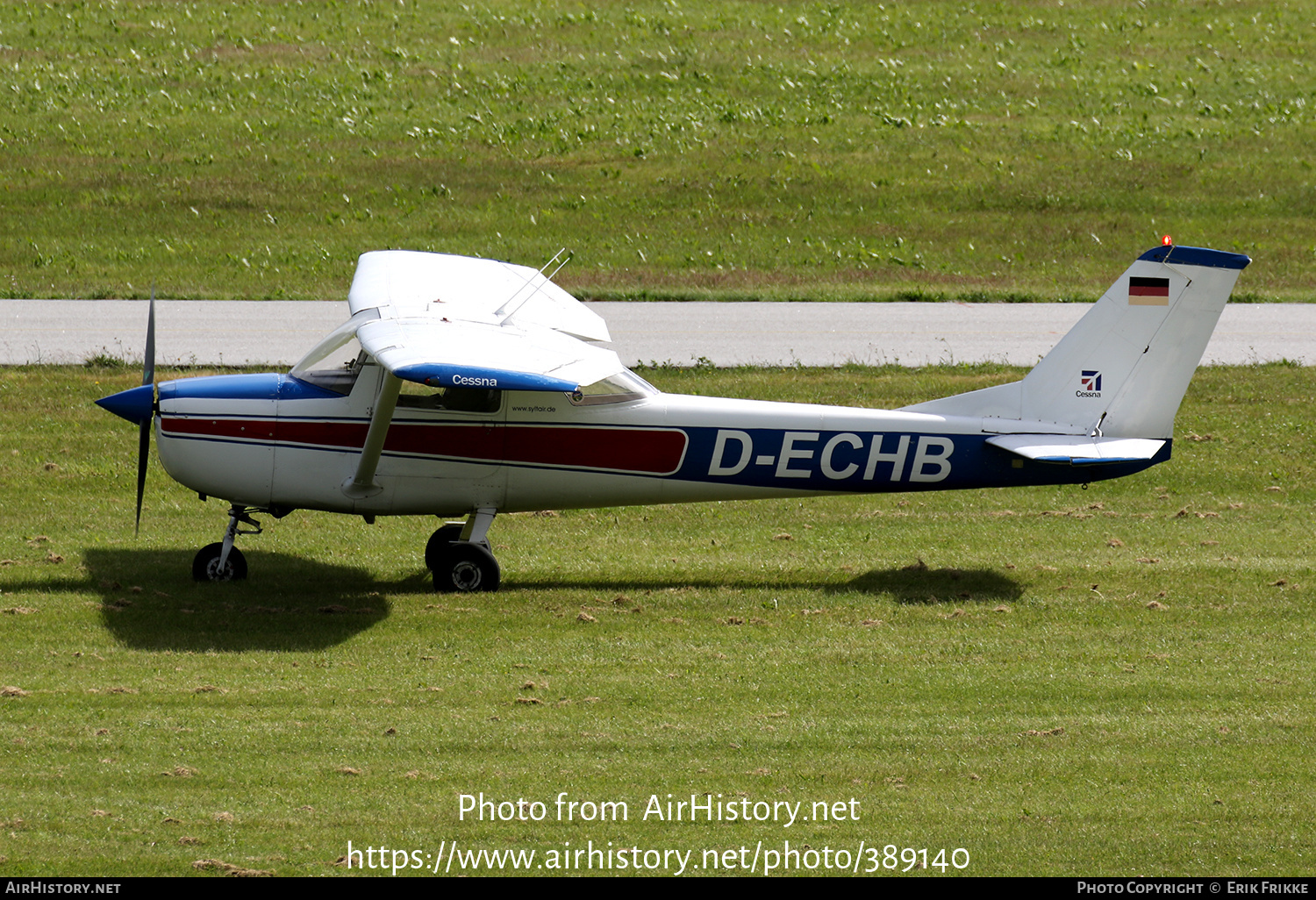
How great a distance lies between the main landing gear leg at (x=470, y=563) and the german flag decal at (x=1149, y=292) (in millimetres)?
5620

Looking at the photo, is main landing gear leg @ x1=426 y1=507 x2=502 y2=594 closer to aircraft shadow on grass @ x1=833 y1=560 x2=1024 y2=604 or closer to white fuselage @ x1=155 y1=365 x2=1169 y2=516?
white fuselage @ x1=155 y1=365 x2=1169 y2=516

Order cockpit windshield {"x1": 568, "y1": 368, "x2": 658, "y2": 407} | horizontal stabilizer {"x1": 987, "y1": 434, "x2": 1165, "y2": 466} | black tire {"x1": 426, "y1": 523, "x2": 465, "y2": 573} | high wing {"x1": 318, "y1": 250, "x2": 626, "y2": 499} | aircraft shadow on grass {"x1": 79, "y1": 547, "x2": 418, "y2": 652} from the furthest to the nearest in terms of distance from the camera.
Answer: black tire {"x1": 426, "y1": 523, "x2": 465, "y2": 573}, cockpit windshield {"x1": 568, "y1": 368, "x2": 658, "y2": 407}, horizontal stabilizer {"x1": 987, "y1": 434, "x2": 1165, "y2": 466}, aircraft shadow on grass {"x1": 79, "y1": 547, "x2": 418, "y2": 652}, high wing {"x1": 318, "y1": 250, "x2": 626, "y2": 499}

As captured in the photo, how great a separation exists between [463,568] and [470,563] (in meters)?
0.07

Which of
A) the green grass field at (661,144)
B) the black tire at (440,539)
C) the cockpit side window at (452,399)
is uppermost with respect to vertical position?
the green grass field at (661,144)

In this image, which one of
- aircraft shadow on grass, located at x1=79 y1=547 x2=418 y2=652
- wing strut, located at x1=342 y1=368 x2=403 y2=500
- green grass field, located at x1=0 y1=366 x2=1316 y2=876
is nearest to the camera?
green grass field, located at x1=0 y1=366 x2=1316 y2=876

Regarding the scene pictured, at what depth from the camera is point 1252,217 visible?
27.1 metres

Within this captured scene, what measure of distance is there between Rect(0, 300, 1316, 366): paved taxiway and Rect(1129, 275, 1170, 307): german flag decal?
7139 mm

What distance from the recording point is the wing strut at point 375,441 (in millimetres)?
10664

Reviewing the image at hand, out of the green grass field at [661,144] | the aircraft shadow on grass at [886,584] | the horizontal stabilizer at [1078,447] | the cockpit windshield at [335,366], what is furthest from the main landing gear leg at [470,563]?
the green grass field at [661,144]

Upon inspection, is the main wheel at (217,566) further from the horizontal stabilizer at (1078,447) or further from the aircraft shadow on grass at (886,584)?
the horizontal stabilizer at (1078,447)

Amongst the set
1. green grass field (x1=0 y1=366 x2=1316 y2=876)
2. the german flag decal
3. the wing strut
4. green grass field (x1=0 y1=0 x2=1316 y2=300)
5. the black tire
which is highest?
green grass field (x1=0 y1=0 x2=1316 y2=300)

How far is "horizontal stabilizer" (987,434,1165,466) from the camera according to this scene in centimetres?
1120

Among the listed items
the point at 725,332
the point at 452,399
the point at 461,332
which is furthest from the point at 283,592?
the point at 725,332

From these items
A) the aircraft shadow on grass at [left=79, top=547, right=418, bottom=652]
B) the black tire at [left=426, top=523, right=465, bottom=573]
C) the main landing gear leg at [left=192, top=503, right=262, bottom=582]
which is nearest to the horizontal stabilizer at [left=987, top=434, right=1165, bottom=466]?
the black tire at [left=426, top=523, right=465, bottom=573]
